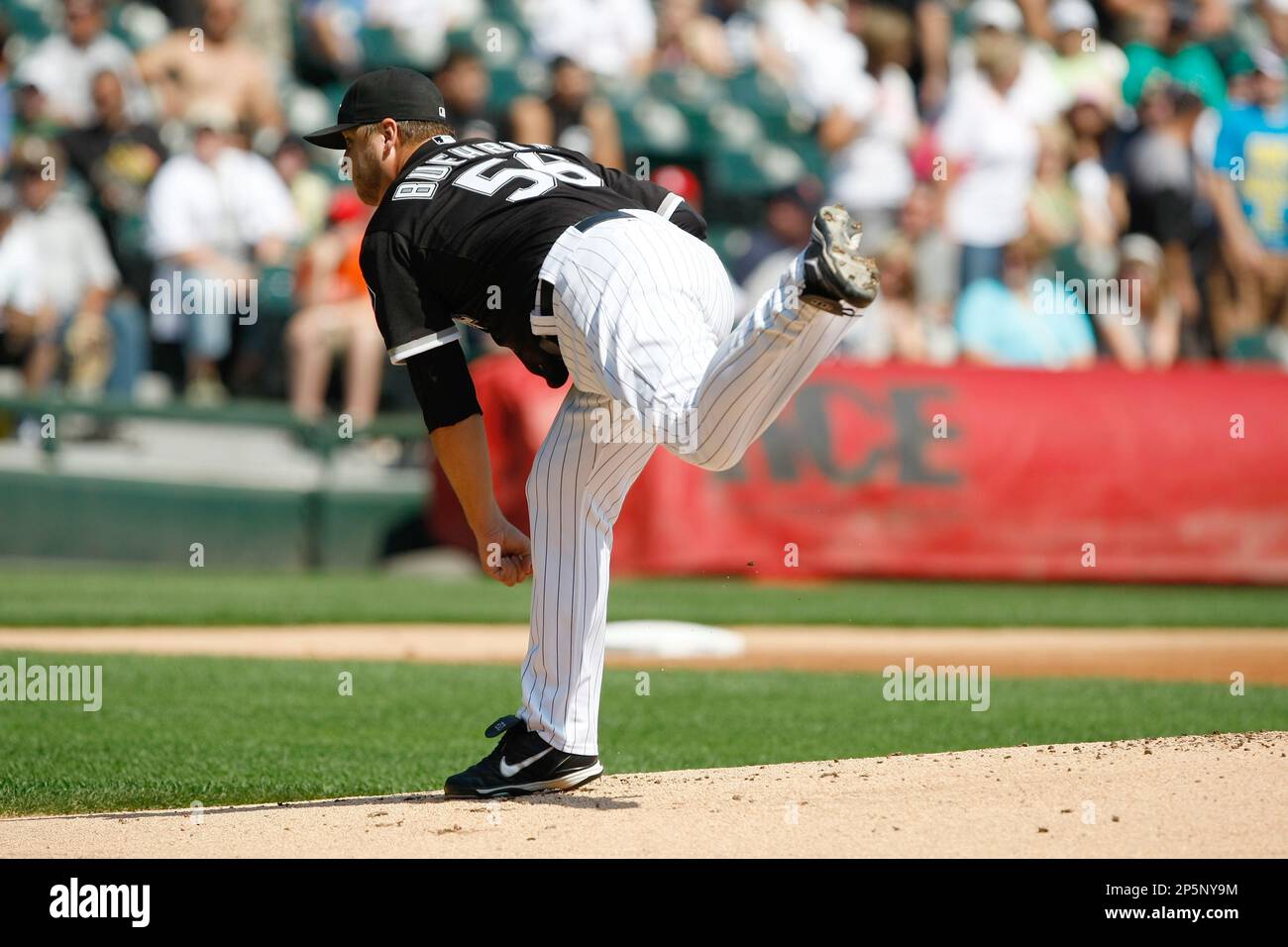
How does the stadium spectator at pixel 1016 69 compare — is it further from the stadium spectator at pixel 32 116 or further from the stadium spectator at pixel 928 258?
the stadium spectator at pixel 32 116

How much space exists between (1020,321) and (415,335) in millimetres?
9025

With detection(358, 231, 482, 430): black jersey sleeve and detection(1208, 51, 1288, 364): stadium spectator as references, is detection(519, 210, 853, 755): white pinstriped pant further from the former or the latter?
detection(1208, 51, 1288, 364): stadium spectator

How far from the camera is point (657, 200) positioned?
504 cm

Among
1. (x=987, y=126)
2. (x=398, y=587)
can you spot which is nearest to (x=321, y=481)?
(x=398, y=587)

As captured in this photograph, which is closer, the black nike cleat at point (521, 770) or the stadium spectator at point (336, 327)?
the black nike cleat at point (521, 770)

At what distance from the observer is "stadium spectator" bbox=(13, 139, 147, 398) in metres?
12.1

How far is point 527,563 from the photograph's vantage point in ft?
15.9

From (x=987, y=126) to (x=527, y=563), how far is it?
33.9ft

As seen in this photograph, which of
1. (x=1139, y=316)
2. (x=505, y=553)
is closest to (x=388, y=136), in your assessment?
(x=505, y=553)

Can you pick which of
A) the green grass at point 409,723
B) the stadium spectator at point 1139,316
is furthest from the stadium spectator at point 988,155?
the green grass at point 409,723

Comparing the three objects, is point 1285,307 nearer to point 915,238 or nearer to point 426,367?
point 915,238

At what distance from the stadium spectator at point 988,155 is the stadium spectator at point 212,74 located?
5.36 m

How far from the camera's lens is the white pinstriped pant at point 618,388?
4168 mm

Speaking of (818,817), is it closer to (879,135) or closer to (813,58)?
(879,135)
